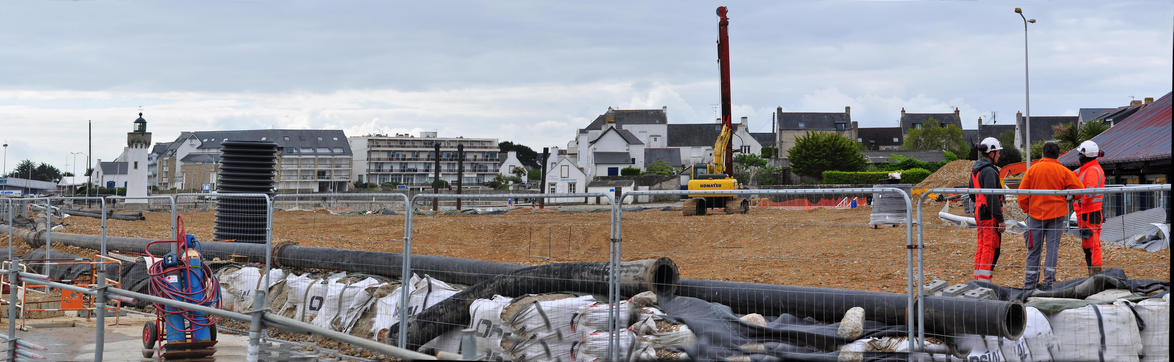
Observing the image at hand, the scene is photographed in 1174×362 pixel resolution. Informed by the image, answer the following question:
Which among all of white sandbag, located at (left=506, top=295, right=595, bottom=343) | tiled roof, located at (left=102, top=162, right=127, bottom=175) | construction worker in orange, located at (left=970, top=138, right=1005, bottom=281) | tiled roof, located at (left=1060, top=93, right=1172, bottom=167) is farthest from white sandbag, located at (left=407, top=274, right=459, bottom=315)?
tiled roof, located at (left=102, top=162, right=127, bottom=175)

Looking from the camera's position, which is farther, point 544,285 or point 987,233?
point 987,233

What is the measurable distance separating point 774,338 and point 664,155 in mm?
86616

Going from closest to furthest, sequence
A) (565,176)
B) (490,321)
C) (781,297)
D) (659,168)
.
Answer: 1. (781,297)
2. (490,321)
3. (565,176)
4. (659,168)

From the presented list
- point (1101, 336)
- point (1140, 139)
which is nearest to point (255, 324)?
point (1101, 336)

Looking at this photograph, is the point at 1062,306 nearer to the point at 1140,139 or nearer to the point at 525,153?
the point at 1140,139

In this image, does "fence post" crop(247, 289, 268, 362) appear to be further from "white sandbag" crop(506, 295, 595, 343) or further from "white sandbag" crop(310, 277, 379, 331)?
"white sandbag" crop(310, 277, 379, 331)

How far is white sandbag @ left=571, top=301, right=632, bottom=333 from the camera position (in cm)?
682

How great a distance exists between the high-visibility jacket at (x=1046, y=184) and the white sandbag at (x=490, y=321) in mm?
4713

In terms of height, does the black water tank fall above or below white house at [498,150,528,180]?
below

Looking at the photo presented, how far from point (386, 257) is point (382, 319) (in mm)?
1504

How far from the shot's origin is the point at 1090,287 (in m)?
6.80

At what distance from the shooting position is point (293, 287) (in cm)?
1002

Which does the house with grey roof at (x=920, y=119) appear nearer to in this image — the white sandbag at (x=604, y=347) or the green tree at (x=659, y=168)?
the green tree at (x=659, y=168)

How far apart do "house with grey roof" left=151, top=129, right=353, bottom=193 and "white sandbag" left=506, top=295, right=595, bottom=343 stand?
101 m
